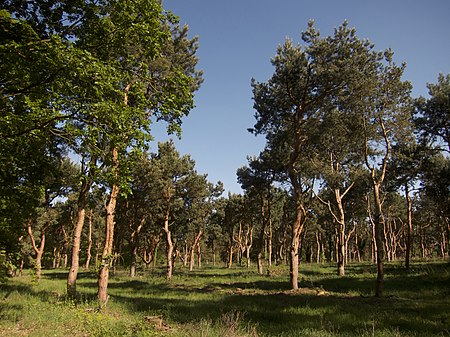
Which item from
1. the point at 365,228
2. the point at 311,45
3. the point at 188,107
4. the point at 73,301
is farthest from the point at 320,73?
the point at 365,228

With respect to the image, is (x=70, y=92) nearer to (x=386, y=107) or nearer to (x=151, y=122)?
(x=151, y=122)

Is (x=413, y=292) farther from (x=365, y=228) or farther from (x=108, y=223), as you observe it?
(x=365, y=228)

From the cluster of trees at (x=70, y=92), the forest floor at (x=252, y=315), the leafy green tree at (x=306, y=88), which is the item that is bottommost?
the forest floor at (x=252, y=315)

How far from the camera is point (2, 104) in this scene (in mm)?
7906

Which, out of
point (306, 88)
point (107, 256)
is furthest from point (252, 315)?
point (306, 88)

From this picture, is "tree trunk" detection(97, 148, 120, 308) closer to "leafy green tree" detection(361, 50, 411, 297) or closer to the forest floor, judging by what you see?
the forest floor

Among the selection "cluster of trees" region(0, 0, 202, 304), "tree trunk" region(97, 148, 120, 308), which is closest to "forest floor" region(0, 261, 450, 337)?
"tree trunk" region(97, 148, 120, 308)

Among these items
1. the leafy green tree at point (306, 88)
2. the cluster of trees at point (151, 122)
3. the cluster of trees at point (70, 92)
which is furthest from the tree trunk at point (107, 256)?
the leafy green tree at point (306, 88)

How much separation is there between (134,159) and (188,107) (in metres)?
2.60

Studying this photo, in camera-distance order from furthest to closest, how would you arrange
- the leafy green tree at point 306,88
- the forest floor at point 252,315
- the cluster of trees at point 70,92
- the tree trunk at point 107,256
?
the leafy green tree at point 306,88, the tree trunk at point 107,256, the forest floor at point 252,315, the cluster of trees at point 70,92

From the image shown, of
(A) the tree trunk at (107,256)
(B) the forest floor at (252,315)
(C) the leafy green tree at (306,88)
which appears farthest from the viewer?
(C) the leafy green tree at (306,88)

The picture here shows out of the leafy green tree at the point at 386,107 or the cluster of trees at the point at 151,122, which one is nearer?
the cluster of trees at the point at 151,122

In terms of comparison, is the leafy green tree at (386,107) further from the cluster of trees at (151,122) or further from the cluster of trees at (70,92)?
the cluster of trees at (70,92)

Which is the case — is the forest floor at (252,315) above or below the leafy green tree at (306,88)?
below
